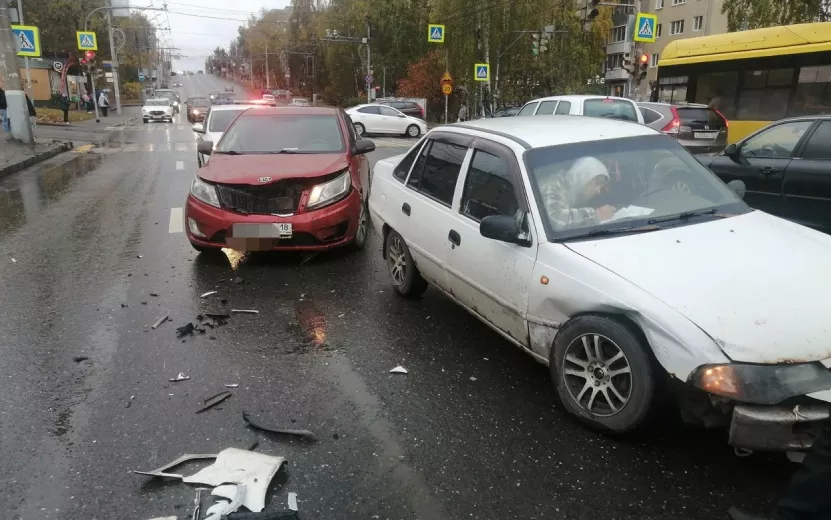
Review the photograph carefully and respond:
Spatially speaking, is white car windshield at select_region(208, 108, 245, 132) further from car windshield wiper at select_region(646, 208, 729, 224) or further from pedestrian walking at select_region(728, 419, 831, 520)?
pedestrian walking at select_region(728, 419, 831, 520)

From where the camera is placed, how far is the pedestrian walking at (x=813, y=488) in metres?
2.01

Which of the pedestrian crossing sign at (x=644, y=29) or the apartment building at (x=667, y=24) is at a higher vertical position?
the apartment building at (x=667, y=24)

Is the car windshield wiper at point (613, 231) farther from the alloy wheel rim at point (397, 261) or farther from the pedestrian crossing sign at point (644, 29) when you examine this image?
the pedestrian crossing sign at point (644, 29)

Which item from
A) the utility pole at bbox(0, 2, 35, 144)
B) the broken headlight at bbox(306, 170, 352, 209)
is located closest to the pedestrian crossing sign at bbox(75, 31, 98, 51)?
the utility pole at bbox(0, 2, 35, 144)

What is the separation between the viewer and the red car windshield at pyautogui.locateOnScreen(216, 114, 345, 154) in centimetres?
745

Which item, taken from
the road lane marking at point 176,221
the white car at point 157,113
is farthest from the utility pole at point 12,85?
the white car at point 157,113

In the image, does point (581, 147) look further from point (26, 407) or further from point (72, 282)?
point (72, 282)

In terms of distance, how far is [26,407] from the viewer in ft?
12.3

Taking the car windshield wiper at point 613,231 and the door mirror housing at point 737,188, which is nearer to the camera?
the car windshield wiper at point 613,231

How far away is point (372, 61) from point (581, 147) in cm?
5358

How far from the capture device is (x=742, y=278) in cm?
312

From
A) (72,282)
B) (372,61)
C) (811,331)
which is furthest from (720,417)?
(372,61)

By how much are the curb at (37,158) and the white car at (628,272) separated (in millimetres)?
13328

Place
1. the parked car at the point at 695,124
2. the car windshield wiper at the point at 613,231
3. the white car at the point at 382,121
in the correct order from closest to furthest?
the car windshield wiper at the point at 613,231 → the parked car at the point at 695,124 → the white car at the point at 382,121
